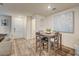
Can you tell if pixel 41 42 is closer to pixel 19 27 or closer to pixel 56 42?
pixel 56 42

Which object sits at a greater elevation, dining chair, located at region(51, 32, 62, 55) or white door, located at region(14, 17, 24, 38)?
white door, located at region(14, 17, 24, 38)

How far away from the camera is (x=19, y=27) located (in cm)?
341

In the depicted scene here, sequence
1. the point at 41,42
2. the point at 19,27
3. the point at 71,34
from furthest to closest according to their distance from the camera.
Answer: the point at 41,42, the point at 19,27, the point at 71,34

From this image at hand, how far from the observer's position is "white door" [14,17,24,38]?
3.34 metres

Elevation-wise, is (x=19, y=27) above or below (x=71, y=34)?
above

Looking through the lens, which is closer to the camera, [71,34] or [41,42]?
[71,34]

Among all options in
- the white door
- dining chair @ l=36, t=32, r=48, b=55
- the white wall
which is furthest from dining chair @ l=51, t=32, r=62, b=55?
the white door

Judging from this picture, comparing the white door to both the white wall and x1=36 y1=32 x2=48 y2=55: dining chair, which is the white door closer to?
x1=36 y1=32 x2=48 y2=55: dining chair

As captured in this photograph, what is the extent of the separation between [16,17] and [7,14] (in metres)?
0.27

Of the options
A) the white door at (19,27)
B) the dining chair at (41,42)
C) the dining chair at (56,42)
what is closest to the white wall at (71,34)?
the dining chair at (56,42)

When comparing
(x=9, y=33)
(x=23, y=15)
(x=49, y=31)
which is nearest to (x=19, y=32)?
(x=9, y=33)

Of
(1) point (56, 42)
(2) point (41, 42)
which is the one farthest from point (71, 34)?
(2) point (41, 42)

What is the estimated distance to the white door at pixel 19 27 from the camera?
11.0 ft

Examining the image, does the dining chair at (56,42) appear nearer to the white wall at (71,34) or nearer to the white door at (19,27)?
the white wall at (71,34)
